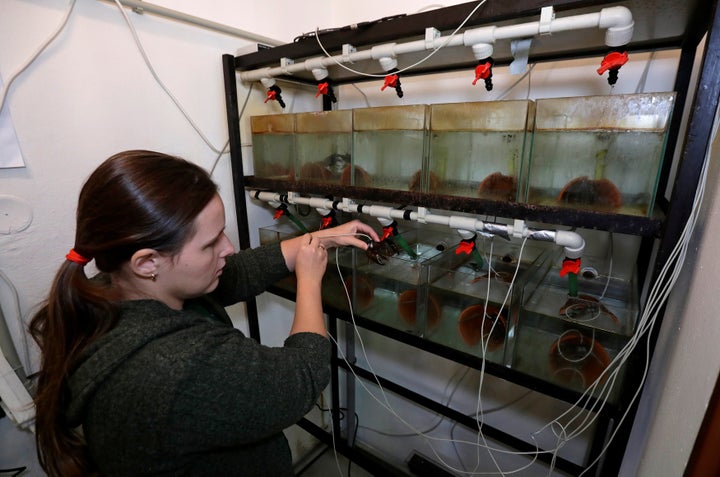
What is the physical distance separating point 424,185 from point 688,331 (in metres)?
0.63

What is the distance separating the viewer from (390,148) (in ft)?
3.46

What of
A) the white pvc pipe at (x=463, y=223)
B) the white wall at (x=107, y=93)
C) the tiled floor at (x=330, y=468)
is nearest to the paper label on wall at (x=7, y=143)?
the white wall at (x=107, y=93)

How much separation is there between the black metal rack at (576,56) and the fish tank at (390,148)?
0.06 m

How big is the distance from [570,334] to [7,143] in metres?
1.53

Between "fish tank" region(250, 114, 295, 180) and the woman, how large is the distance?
2.06 ft

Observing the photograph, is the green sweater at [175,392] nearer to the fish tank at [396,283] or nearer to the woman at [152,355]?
the woman at [152,355]

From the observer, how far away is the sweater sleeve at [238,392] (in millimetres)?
537

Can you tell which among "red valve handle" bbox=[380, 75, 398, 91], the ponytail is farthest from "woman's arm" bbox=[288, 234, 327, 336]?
"red valve handle" bbox=[380, 75, 398, 91]

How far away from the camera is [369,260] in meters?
1.26

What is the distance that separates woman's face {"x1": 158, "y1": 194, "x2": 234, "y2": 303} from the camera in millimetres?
641

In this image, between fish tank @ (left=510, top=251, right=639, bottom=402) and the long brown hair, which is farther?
fish tank @ (left=510, top=251, right=639, bottom=402)

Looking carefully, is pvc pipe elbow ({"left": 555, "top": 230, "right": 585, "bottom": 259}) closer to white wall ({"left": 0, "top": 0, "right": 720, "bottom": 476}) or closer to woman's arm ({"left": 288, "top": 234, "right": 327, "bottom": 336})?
white wall ({"left": 0, "top": 0, "right": 720, "bottom": 476})

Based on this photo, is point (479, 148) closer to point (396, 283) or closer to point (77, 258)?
point (396, 283)

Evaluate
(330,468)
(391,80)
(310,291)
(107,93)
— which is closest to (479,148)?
(391,80)
